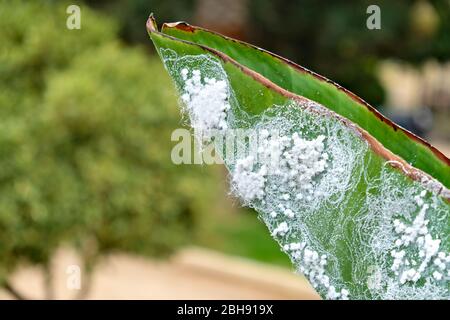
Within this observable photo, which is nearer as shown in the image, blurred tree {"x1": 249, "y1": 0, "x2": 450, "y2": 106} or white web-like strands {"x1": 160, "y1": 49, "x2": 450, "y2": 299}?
white web-like strands {"x1": 160, "y1": 49, "x2": 450, "y2": 299}

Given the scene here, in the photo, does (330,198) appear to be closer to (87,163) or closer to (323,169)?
(323,169)

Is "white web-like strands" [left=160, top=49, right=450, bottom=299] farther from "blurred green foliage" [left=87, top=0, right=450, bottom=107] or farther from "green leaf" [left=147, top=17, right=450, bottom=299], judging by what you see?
"blurred green foliage" [left=87, top=0, right=450, bottom=107]

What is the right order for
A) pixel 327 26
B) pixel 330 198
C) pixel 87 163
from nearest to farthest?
pixel 330 198 < pixel 87 163 < pixel 327 26

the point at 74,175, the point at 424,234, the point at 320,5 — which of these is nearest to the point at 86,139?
the point at 74,175

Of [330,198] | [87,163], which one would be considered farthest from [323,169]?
[87,163]

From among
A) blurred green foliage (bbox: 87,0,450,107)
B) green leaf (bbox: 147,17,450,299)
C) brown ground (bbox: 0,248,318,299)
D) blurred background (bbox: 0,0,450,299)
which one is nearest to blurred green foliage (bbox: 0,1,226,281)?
blurred background (bbox: 0,0,450,299)

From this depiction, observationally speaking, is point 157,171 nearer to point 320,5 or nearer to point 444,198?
point 444,198

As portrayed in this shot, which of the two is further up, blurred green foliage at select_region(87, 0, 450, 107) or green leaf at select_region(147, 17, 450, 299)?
blurred green foliage at select_region(87, 0, 450, 107)
